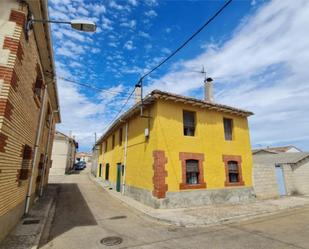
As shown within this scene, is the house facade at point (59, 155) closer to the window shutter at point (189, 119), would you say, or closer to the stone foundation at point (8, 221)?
the window shutter at point (189, 119)

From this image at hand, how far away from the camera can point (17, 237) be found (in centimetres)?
612

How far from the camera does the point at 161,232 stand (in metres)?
7.19

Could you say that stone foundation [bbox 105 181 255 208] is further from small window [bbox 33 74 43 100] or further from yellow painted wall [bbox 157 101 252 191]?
small window [bbox 33 74 43 100]

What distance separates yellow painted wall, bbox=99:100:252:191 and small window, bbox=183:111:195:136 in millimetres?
302

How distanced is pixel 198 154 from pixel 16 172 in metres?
9.27

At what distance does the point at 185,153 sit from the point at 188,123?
203 cm

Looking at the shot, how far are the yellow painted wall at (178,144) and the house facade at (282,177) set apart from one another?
1.03 metres

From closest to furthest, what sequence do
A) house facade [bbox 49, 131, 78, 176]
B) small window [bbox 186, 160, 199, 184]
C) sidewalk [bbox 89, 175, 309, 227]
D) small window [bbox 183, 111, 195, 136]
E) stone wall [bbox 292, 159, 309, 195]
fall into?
sidewalk [bbox 89, 175, 309, 227], small window [bbox 186, 160, 199, 184], small window [bbox 183, 111, 195, 136], stone wall [bbox 292, 159, 309, 195], house facade [bbox 49, 131, 78, 176]

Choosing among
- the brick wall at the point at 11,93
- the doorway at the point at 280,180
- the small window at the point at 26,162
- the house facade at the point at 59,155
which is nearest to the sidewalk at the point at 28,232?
the brick wall at the point at 11,93

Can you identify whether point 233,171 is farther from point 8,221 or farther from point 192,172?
point 8,221

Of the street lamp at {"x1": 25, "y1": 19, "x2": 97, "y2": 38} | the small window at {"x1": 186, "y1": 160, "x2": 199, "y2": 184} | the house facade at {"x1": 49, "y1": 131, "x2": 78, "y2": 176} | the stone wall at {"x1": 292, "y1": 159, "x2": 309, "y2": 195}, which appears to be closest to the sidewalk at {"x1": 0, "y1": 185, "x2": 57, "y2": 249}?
the street lamp at {"x1": 25, "y1": 19, "x2": 97, "y2": 38}

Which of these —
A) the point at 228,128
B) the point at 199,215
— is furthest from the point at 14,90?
the point at 228,128

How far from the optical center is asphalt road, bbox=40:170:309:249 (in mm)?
6008

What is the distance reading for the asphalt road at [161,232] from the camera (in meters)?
6.01
